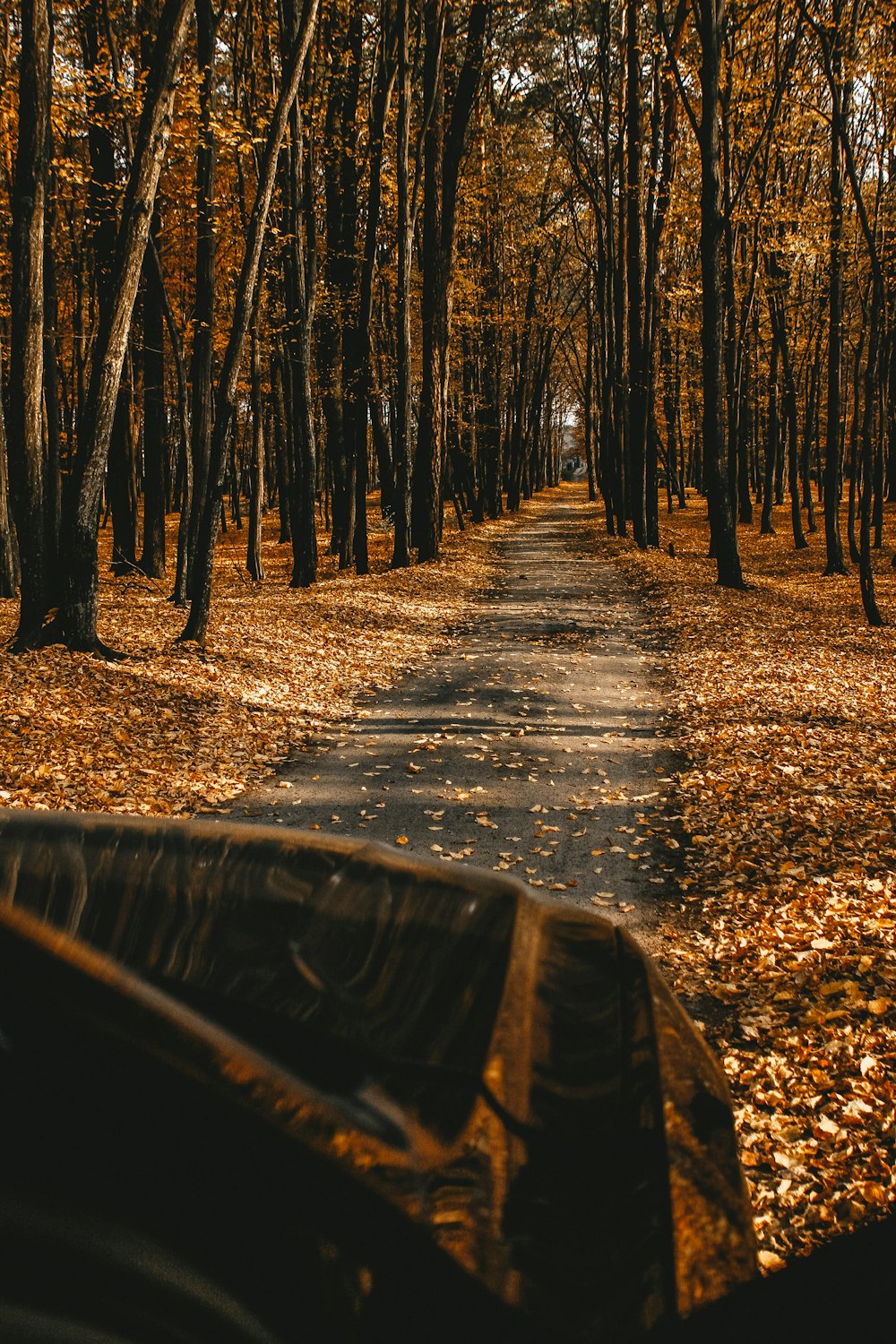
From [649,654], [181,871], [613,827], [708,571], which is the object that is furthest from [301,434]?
[181,871]

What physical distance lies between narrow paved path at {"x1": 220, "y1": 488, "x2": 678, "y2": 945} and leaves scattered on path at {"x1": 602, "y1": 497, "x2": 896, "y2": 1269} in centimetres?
39

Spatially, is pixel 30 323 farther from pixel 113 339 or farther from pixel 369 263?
pixel 369 263

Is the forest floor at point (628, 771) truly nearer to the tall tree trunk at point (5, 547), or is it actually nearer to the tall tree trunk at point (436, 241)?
the tall tree trunk at point (5, 547)

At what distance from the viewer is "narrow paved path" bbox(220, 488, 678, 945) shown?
587 cm

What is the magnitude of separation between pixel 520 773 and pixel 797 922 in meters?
3.08

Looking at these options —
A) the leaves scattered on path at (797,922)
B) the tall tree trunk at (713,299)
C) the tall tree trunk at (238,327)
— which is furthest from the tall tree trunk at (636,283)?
the leaves scattered on path at (797,922)

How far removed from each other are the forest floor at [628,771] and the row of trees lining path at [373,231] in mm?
2135

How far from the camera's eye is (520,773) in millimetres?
7684

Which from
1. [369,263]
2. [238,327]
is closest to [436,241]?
[369,263]

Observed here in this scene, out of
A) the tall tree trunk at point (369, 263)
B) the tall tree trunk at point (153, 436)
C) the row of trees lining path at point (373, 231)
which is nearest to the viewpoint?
the row of trees lining path at point (373, 231)

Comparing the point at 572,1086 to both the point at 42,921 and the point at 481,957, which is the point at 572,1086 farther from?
the point at 42,921

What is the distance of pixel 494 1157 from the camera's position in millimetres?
1391

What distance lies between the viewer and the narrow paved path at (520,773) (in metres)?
5.87

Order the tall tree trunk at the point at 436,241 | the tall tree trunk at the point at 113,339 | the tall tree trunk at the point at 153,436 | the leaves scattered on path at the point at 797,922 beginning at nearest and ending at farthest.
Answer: the leaves scattered on path at the point at 797,922
the tall tree trunk at the point at 113,339
the tall tree trunk at the point at 153,436
the tall tree trunk at the point at 436,241
